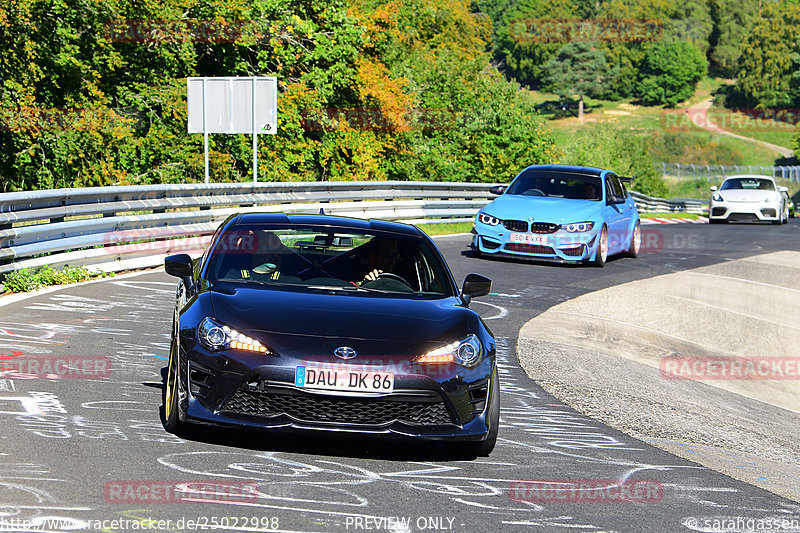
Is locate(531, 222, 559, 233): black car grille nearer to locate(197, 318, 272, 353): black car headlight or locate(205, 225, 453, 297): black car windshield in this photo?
locate(205, 225, 453, 297): black car windshield

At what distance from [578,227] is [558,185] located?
161cm

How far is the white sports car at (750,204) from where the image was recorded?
106ft

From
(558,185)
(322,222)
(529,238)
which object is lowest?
(529,238)

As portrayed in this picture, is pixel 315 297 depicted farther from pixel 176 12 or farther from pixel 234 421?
pixel 176 12

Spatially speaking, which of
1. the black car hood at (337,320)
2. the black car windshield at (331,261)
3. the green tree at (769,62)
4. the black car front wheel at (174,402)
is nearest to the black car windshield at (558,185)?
the black car windshield at (331,261)

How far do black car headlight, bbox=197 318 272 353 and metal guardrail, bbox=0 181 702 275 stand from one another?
639 cm

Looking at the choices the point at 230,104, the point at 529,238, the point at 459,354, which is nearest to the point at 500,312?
the point at 529,238

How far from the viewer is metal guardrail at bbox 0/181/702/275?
40.4 feet

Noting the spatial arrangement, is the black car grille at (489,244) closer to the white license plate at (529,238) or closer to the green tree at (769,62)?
the white license plate at (529,238)

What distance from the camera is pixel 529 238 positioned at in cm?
1761

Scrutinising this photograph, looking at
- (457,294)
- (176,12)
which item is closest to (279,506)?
(457,294)

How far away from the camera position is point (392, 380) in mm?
5770

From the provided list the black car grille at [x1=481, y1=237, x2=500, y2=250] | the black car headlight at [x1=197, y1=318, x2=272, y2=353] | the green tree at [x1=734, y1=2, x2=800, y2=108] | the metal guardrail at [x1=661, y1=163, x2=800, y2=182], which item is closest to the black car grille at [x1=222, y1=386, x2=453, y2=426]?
the black car headlight at [x1=197, y1=318, x2=272, y2=353]

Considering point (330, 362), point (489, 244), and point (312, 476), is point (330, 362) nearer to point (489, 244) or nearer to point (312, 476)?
point (312, 476)
